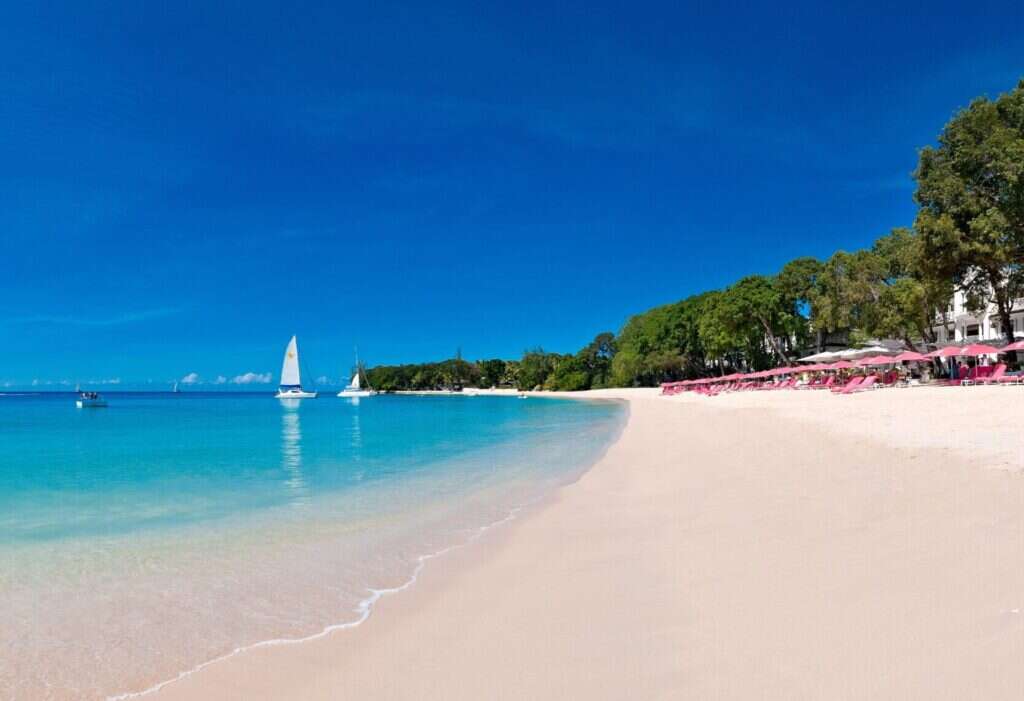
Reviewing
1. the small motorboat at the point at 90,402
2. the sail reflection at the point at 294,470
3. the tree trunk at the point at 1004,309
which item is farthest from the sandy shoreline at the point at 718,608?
the small motorboat at the point at 90,402

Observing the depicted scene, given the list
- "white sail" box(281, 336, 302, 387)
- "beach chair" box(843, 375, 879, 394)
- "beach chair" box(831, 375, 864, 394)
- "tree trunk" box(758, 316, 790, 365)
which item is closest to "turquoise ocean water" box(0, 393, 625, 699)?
"beach chair" box(831, 375, 864, 394)

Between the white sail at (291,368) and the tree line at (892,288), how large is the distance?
1827 inches

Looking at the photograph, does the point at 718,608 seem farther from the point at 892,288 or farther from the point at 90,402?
the point at 90,402

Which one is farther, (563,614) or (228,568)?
(228,568)

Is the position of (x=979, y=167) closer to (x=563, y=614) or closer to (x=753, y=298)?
(x=563, y=614)

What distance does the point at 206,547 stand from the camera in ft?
22.1

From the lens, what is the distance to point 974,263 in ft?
84.8

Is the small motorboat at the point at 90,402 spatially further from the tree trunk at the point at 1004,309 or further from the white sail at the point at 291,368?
the tree trunk at the point at 1004,309

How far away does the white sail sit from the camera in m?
94.1

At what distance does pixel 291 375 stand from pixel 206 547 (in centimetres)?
9801

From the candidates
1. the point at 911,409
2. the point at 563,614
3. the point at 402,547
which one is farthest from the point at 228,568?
the point at 911,409

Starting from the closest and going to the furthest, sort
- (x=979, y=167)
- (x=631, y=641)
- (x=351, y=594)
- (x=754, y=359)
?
(x=631, y=641), (x=351, y=594), (x=979, y=167), (x=754, y=359)

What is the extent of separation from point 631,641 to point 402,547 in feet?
11.8

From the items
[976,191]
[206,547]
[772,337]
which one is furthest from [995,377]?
[772,337]
